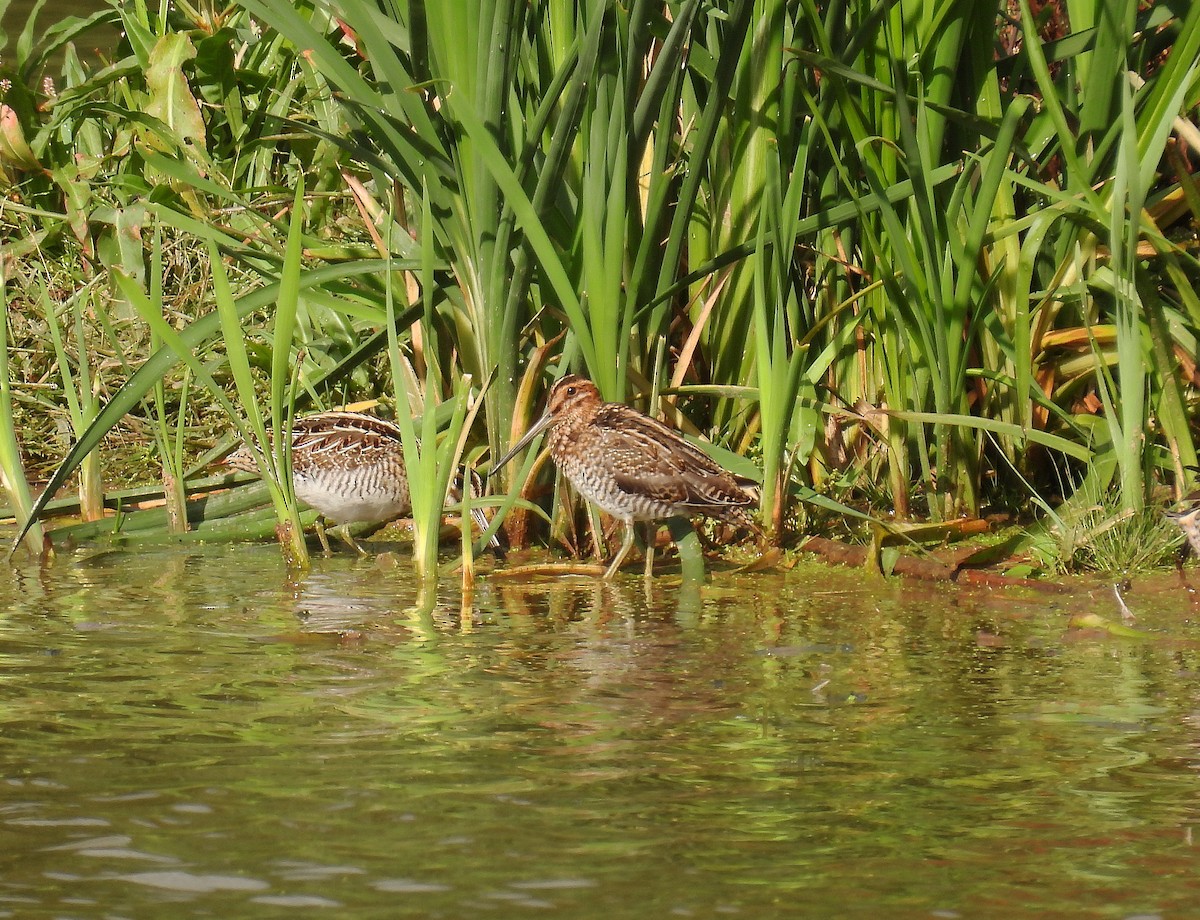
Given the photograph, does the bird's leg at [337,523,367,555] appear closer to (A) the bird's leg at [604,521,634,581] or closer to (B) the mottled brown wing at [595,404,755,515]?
(A) the bird's leg at [604,521,634,581]

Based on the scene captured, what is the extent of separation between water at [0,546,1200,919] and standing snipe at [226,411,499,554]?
1356 millimetres

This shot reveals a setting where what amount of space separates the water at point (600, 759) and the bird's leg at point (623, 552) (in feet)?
1.61

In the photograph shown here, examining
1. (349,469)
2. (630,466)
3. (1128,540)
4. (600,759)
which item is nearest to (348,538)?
(349,469)

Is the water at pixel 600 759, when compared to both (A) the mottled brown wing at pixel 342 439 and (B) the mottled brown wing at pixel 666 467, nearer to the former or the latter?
(B) the mottled brown wing at pixel 666 467

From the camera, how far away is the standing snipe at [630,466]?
18.2 feet

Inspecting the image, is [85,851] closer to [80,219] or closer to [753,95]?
[753,95]

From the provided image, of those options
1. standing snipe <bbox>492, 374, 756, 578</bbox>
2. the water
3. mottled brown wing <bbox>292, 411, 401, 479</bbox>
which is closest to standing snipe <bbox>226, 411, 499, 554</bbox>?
mottled brown wing <bbox>292, 411, 401, 479</bbox>

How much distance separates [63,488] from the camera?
724cm

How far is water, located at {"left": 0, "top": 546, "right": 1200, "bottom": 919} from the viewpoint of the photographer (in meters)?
2.57

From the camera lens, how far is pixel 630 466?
5.54 metres

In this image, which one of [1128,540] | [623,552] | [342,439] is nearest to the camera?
[1128,540]

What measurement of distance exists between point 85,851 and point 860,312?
3.76 meters

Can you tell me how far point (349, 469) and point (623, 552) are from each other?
1.37 metres

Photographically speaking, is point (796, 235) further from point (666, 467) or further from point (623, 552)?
point (623, 552)
